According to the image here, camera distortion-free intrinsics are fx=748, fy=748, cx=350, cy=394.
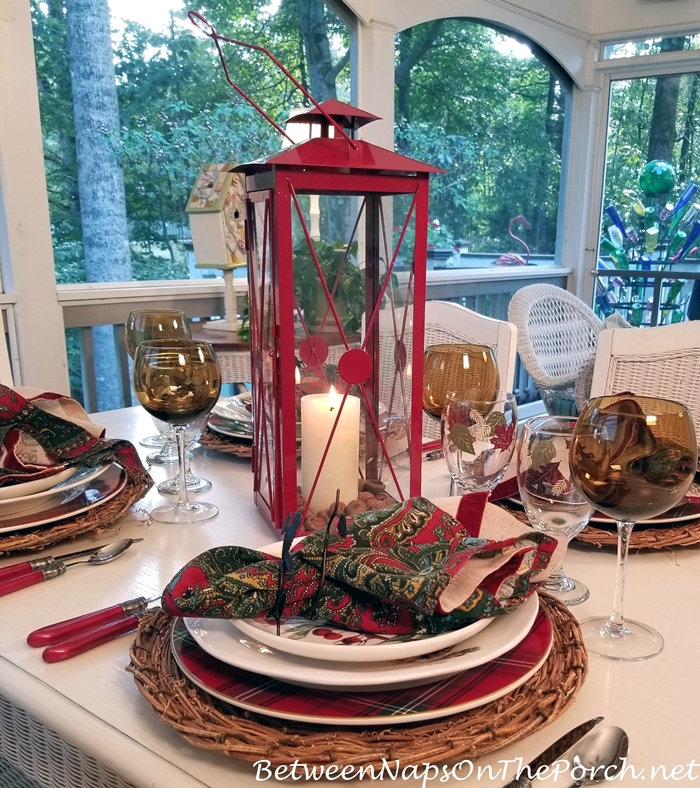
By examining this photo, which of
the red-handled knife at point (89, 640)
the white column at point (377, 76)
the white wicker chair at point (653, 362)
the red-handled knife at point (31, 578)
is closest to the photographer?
the red-handled knife at point (89, 640)

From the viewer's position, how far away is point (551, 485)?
2.46 feet

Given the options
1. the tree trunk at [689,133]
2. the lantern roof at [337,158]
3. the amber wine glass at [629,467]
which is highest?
the tree trunk at [689,133]

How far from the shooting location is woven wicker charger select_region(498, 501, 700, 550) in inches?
33.8

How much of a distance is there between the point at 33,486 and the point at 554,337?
118 inches

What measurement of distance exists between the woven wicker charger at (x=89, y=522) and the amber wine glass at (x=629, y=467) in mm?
566

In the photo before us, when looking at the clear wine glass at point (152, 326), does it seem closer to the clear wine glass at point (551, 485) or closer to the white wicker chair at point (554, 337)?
the clear wine glass at point (551, 485)

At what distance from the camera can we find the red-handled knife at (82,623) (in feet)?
2.21

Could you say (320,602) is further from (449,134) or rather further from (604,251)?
(604,251)

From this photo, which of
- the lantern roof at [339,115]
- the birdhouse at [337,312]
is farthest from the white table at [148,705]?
the lantern roof at [339,115]

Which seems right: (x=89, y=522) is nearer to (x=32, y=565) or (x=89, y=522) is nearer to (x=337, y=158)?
(x=32, y=565)

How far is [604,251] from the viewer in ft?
16.1

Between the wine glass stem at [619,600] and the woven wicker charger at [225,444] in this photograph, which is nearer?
the wine glass stem at [619,600]

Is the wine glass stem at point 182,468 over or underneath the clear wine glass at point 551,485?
underneath

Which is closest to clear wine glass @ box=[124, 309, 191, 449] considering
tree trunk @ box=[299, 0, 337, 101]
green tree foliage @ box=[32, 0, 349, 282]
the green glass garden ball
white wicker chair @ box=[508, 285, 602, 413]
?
green tree foliage @ box=[32, 0, 349, 282]
